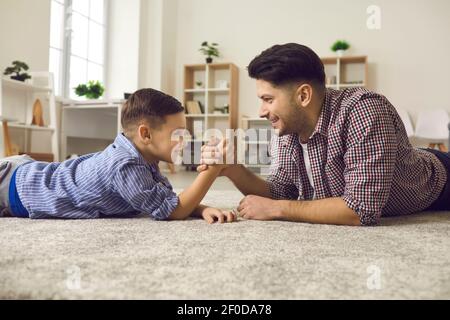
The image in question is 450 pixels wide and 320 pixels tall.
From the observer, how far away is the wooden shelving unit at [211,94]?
211 inches

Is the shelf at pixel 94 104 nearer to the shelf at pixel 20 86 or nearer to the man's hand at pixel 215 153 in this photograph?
the shelf at pixel 20 86

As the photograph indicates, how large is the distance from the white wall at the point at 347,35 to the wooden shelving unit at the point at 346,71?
150mm

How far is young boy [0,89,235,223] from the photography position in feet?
3.67

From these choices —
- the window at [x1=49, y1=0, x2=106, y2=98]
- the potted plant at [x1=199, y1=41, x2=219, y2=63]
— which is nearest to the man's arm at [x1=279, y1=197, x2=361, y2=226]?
the window at [x1=49, y1=0, x2=106, y2=98]

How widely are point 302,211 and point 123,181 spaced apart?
479 millimetres

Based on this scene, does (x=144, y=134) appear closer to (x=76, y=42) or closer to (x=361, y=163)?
(x=361, y=163)

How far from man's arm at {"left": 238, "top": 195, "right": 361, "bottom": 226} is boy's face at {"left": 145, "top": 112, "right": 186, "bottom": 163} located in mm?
255

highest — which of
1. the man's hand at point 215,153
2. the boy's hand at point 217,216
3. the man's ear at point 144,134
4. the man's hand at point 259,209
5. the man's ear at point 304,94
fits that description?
the man's ear at point 304,94

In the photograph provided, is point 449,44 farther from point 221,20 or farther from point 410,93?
point 221,20

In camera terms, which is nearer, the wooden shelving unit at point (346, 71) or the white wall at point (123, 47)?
the wooden shelving unit at point (346, 71)

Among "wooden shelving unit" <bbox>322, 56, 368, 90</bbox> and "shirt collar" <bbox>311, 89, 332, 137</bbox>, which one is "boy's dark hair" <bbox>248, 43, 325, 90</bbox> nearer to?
"shirt collar" <bbox>311, 89, 332, 137</bbox>

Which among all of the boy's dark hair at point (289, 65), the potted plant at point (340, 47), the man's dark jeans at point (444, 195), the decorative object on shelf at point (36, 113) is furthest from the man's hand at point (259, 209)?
the potted plant at point (340, 47)
